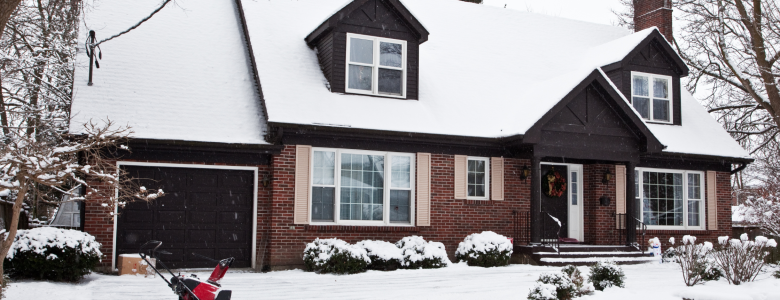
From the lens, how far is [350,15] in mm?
13969

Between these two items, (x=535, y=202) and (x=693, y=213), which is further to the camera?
A: (x=693, y=213)

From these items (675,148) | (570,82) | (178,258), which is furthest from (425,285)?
(675,148)

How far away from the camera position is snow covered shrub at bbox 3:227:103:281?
9789 mm

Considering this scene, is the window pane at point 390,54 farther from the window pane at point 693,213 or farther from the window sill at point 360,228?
the window pane at point 693,213

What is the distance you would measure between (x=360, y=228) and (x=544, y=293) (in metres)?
5.39

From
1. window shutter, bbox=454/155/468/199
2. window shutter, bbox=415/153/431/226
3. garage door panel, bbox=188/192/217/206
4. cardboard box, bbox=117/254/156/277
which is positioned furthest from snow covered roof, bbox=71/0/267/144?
window shutter, bbox=454/155/468/199

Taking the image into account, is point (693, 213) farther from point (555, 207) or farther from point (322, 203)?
point (322, 203)

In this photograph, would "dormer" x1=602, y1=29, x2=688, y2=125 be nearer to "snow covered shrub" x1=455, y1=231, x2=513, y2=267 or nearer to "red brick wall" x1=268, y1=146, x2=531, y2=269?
"red brick wall" x1=268, y1=146, x2=531, y2=269

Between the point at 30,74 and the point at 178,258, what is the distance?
8568 mm

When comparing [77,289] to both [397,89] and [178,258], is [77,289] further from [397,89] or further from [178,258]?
[397,89]

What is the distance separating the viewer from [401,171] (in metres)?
14.0

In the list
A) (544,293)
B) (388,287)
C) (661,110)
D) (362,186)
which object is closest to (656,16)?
(661,110)

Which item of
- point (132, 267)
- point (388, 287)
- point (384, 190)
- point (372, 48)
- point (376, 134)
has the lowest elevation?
point (388, 287)

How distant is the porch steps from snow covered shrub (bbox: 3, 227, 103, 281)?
8.45 m
